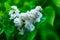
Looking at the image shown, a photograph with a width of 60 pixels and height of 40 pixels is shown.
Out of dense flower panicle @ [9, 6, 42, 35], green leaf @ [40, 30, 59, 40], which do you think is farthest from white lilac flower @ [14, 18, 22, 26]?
green leaf @ [40, 30, 59, 40]

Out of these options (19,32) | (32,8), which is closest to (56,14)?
(32,8)

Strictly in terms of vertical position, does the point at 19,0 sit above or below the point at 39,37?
above

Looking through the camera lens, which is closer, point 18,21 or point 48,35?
point 18,21

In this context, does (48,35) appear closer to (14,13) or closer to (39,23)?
(39,23)

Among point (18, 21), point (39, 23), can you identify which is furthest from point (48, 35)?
point (18, 21)

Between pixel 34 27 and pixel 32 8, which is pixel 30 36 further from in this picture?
pixel 32 8
